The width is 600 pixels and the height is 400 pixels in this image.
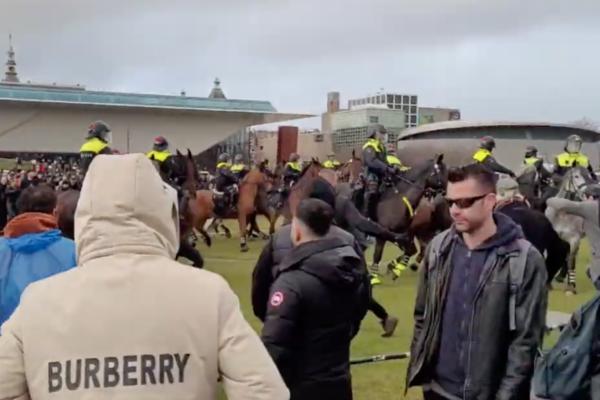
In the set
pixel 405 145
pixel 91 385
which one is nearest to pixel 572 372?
pixel 91 385

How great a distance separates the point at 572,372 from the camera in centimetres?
302

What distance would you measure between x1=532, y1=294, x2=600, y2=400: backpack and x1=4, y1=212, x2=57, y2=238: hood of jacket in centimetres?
271

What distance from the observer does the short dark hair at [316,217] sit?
4.51m

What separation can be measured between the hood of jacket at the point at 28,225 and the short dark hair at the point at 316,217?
139 cm

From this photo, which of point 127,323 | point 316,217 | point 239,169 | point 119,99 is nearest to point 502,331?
point 316,217

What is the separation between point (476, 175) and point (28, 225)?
2.36 metres

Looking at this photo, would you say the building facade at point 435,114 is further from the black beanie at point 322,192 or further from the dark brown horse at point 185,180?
the black beanie at point 322,192

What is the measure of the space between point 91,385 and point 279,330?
1937 mm

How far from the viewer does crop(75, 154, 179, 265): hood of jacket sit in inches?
89.9

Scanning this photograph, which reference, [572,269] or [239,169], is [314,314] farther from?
[239,169]

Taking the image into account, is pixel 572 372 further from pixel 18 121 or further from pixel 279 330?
pixel 18 121

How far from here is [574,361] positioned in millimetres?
3012

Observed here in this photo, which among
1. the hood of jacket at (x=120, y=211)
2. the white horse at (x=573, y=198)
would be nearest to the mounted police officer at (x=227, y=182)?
the white horse at (x=573, y=198)

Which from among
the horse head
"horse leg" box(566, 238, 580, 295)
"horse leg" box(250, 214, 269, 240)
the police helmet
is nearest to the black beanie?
the horse head
